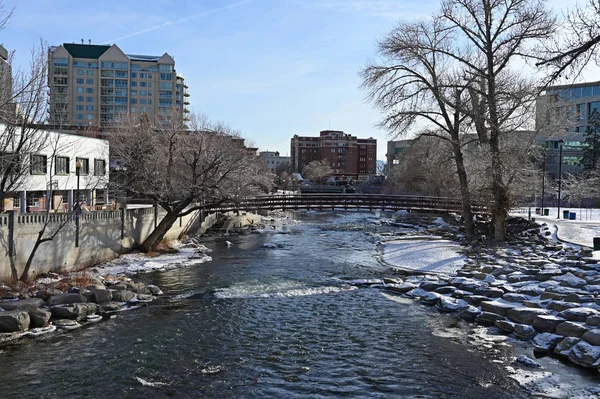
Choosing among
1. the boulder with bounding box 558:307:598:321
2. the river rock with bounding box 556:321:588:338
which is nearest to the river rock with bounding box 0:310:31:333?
the river rock with bounding box 556:321:588:338

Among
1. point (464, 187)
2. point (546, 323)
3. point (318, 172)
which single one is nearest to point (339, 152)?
point (318, 172)

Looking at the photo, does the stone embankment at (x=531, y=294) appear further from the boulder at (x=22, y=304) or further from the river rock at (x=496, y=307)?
the boulder at (x=22, y=304)

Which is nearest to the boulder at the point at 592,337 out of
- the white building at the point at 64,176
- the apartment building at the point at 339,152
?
the white building at the point at 64,176

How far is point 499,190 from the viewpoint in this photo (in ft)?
92.9

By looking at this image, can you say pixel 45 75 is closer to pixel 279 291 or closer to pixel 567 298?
pixel 279 291

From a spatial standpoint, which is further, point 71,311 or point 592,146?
point 592,146

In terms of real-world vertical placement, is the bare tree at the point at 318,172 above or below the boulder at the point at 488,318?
above

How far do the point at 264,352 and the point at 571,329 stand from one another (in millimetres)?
8145

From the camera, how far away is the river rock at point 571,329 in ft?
43.3

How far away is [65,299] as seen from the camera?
16.8 meters

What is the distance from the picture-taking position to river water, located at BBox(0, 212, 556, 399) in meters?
10.8

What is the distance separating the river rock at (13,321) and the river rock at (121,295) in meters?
3.49

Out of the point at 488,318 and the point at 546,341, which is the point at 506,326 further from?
the point at 546,341

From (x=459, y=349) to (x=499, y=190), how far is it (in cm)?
1724
